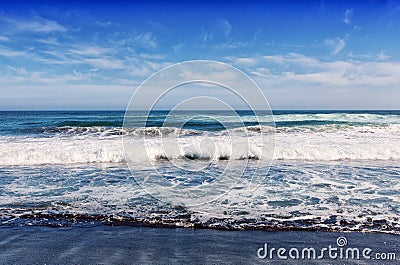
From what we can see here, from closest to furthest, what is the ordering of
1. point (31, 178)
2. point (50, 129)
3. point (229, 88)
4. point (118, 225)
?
point (118, 225) → point (229, 88) → point (31, 178) → point (50, 129)

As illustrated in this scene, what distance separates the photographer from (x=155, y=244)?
480 cm

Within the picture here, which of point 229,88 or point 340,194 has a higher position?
point 229,88

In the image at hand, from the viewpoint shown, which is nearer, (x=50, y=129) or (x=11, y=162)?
(x=11, y=162)

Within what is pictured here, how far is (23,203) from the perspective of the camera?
22.0 feet

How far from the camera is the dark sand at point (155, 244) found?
14.1 feet

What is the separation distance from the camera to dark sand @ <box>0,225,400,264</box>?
4312 mm

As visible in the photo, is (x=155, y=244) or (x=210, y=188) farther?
(x=210, y=188)

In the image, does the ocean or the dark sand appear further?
the ocean

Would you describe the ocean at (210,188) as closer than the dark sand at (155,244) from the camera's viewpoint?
No

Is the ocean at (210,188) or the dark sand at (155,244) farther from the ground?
the ocean at (210,188)

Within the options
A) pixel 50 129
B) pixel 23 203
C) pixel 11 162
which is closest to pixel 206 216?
pixel 23 203

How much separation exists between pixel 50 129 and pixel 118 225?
23.4m

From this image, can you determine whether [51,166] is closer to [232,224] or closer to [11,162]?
[11,162]

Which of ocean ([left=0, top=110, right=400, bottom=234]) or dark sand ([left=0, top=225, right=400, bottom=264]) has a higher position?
ocean ([left=0, top=110, right=400, bottom=234])
